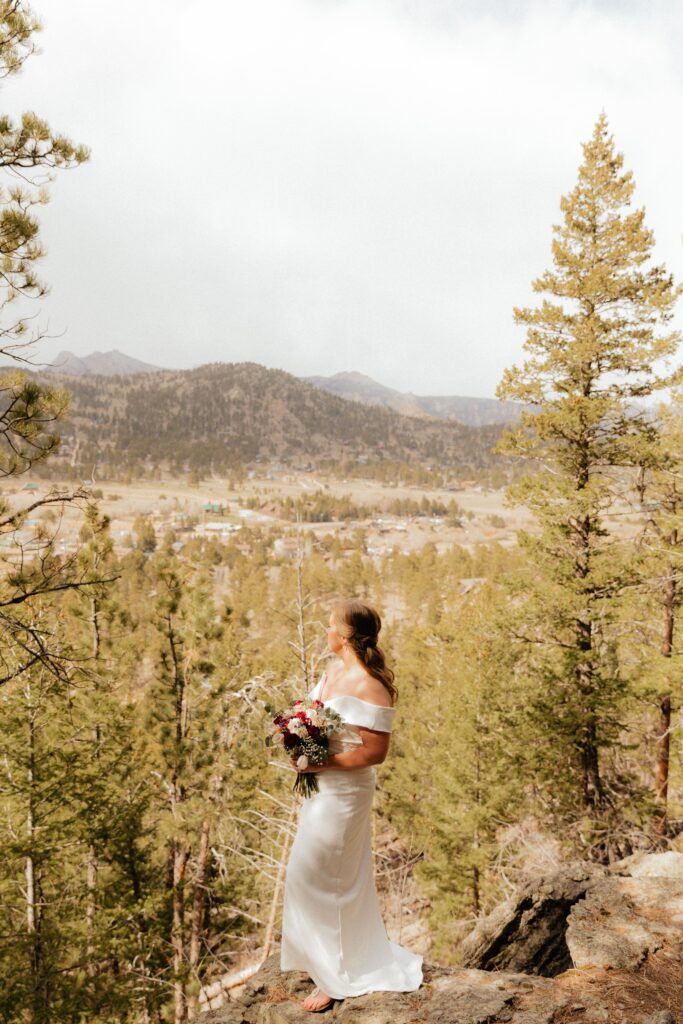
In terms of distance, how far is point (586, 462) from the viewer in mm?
8961

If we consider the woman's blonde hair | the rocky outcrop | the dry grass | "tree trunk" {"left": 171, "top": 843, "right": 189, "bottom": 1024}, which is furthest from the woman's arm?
"tree trunk" {"left": 171, "top": 843, "right": 189, "bottom": 1024}

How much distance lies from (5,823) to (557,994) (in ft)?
28.8

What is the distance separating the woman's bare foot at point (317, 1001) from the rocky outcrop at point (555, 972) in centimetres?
4

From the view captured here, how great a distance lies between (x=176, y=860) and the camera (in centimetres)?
1514

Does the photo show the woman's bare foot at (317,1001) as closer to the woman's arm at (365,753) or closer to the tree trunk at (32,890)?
the woman's arm at (365,753)

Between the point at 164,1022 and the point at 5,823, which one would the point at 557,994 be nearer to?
the point at 5,823

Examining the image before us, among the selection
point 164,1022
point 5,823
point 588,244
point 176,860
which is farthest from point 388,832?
point 588,244

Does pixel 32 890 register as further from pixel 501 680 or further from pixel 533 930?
pixel 501 680

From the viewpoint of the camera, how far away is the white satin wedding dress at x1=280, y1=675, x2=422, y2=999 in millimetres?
3061

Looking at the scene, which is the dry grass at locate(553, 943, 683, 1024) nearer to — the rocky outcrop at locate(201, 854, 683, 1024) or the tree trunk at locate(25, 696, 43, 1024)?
the rocky outcrop at locate(201, 854, 683, 1024)

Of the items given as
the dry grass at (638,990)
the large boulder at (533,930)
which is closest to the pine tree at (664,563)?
the large boulder at (533,930)

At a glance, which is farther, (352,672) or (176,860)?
(176,860)

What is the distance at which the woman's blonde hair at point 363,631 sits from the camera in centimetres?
304

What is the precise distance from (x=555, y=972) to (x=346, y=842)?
2.65 m
